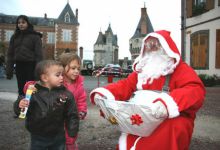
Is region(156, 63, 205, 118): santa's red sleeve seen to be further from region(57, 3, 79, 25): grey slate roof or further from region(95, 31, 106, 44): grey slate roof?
region(95, 31, 106, 44): grey slate roof

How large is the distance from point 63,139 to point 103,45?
9503 centimetres

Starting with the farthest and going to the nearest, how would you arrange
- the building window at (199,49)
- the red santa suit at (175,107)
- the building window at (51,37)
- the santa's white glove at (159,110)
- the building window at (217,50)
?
the building window at (51,37)
the building window at (199,49)
the building window at (217,50)
the red santa suit at (175,107)
the santa's white glove at (159,110)

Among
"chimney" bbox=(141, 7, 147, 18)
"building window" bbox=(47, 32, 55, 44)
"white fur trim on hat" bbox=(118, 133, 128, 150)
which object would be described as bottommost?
"white fur trim on hat" bbox=(118, 133, 128, 150)

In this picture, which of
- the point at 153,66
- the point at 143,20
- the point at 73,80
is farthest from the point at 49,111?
the point at 143,20

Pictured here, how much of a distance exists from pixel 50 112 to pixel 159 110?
95 centimetres

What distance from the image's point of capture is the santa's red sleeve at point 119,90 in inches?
144

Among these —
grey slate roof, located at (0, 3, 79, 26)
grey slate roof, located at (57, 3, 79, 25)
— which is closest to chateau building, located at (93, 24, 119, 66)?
grey slate roof, located at (0, 3, 79, 26)

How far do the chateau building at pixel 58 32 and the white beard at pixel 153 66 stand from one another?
57.8 meters

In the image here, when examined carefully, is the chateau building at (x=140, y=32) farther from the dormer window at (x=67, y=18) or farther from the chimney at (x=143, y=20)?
the dormer window at (x=67, y=18)

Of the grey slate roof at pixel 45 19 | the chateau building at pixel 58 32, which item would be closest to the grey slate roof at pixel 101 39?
the grey slate roof at pixel 45 19

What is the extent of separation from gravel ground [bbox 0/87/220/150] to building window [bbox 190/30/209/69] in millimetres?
11703

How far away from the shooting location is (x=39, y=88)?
3346 mm

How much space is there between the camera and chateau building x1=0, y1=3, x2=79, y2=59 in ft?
207

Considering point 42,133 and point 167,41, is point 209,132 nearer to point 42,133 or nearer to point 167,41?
point 167,41
